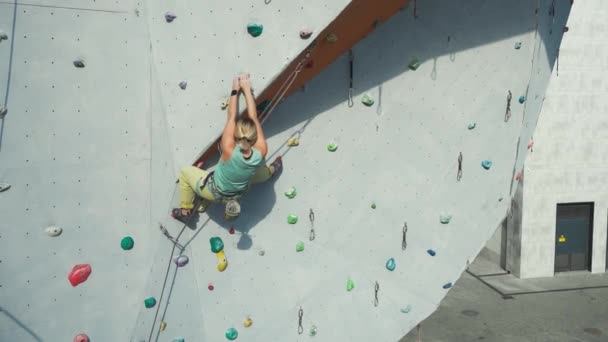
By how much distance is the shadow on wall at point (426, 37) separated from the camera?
3.85 meters

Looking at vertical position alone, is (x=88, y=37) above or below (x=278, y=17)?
below

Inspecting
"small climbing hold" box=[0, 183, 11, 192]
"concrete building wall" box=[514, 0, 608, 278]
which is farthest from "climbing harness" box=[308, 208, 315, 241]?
"concrete building wall" box=[514, 0, 608, 278]

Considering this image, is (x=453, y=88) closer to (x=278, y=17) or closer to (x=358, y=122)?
(x=358, y=122)

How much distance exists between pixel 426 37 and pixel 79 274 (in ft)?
9.55

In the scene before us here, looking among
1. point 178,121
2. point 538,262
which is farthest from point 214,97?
point 538,262

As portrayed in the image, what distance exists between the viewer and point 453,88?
13.7 ft

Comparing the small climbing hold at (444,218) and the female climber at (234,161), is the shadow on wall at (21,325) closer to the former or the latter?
the female climber at (234,161)

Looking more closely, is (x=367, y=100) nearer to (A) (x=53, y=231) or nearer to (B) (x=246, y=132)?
(B) (x=246, y=132)

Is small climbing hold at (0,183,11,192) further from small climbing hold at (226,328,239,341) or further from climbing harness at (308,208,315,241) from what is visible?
climbing harness at (308,208,315,241)

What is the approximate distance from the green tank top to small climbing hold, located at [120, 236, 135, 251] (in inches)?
26.4

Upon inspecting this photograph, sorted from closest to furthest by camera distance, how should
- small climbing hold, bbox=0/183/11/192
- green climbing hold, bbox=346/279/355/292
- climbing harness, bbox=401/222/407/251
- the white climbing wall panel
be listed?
1. small climbing hold, bbox=0/183/11/192
2. the white climbing wall panel
3. green climbing hold, bbox=346/279/355/292
4. climbing harness, bbox=401/222/407/251

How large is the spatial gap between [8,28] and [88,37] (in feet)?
1.28

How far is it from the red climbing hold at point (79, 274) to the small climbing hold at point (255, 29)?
1681 mm

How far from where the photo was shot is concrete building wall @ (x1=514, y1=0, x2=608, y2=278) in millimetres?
10648
